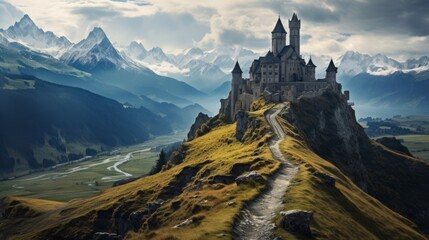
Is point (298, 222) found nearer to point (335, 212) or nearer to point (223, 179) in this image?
point (335, 212)

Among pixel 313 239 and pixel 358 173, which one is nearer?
pixel 313 239

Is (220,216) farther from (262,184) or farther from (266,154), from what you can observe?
(266,154)

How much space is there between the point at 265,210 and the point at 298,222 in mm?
10765

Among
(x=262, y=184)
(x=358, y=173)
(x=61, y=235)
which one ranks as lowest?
(x=61, y=235)

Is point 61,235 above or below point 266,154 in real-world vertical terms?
below

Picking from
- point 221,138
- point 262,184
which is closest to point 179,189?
point 221,138

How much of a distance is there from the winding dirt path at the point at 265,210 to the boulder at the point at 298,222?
2.40 metres

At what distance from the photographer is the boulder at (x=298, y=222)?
224ft

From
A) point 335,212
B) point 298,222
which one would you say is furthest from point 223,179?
point 298,222

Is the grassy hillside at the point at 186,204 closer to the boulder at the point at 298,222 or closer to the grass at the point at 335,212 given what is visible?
the grass at the point at 335,212

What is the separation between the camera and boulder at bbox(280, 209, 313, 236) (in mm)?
68125

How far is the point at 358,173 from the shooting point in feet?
627

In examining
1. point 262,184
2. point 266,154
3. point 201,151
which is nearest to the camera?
point 262,184

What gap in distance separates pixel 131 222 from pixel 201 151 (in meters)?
62.0
